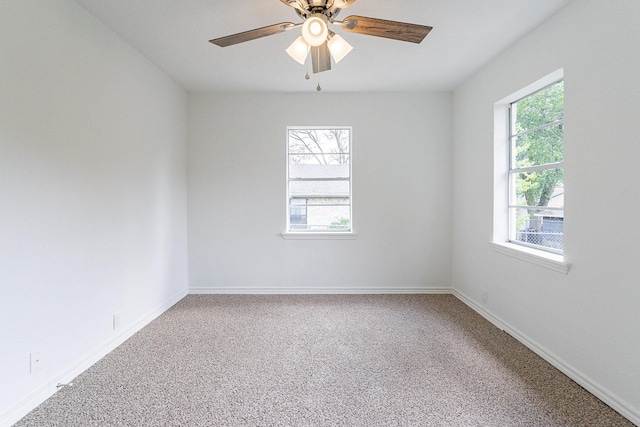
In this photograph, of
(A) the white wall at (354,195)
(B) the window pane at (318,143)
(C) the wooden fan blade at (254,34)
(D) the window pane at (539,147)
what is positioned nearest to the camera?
(C) the wooden fan blade at (254,34)

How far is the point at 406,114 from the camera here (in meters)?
3.85

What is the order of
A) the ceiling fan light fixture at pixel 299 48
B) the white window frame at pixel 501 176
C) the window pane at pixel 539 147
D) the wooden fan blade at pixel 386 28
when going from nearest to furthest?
the wooden fan blade at pixel 386 28 → the ceiling fan light fixture at pixel 299 48 → the window pane at pixel 539 147 → the white window frame at pixel 501 176

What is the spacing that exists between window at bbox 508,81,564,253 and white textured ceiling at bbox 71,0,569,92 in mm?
594

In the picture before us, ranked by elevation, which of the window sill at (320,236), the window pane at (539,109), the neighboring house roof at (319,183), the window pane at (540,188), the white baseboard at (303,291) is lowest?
the white baseboard at (303,291)

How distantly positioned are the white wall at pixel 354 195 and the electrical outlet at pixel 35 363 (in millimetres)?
2091

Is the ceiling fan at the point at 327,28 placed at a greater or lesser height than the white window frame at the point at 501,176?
greater

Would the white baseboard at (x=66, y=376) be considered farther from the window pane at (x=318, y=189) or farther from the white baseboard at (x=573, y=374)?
the white baseboard at (x=573, y=374)

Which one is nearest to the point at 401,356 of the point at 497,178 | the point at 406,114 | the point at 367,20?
the point at 497,178

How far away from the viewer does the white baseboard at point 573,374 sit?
5.51ft

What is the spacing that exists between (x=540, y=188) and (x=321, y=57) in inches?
80.2

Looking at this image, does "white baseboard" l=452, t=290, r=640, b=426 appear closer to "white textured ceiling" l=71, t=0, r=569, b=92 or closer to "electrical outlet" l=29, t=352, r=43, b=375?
"white textured ceiling" l=71, t=0, r=569, b=92

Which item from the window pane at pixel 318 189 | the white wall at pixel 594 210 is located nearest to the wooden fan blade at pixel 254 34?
the white wall at pixel 594 210

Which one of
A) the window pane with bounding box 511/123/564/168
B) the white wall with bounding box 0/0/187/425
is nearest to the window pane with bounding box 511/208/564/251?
the window pane with bounding box 511/123/564/168

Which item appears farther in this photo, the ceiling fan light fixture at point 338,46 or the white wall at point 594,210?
the ceiling fan light fixture at point 338,46
